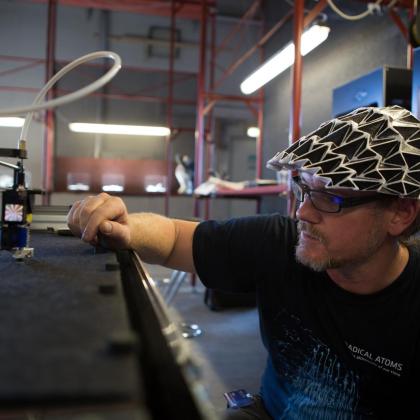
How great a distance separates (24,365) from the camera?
0.25 m

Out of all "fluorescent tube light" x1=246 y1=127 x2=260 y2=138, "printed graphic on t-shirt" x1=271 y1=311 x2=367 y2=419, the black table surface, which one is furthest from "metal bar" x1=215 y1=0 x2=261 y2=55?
the black table surface

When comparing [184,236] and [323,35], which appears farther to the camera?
[323,35]

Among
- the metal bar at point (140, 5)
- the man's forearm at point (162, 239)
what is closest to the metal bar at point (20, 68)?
the metal bar at point (140, 5)

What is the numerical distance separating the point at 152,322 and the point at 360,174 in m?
0.59

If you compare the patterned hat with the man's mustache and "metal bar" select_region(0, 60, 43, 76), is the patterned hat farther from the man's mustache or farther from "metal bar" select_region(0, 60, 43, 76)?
"metal bar" select_region(0, 60, 43, 76)

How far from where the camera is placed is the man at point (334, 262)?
81 cm

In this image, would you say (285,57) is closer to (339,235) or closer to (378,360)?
(339,235)

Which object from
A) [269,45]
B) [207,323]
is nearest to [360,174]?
[207,323]

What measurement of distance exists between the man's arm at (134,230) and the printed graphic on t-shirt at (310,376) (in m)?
0.28

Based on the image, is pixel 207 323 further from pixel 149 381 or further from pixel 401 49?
pixel 149 381

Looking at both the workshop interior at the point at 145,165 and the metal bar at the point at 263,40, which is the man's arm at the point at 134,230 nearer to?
the workshop interior at the point at 145,165

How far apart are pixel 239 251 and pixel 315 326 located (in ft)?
0.81

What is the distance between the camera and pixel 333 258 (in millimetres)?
881

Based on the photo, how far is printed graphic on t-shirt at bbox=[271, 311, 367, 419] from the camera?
862mm
